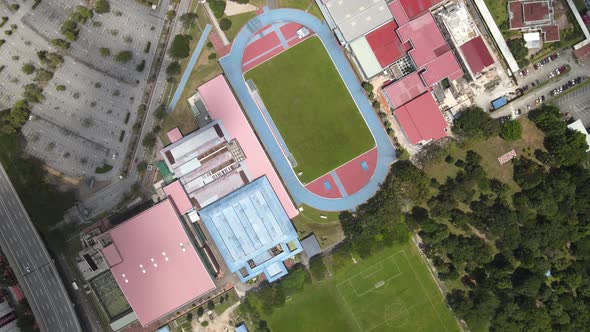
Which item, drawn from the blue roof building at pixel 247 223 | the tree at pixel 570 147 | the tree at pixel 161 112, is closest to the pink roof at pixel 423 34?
the tree at pixel 570 147

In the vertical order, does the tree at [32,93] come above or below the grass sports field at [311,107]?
above

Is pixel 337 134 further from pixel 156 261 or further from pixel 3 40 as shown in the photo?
pixel 3 40

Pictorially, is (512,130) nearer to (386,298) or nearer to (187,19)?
(386,298)

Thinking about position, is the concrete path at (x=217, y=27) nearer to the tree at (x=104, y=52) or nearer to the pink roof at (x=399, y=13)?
the tree at (x=104, y=52)

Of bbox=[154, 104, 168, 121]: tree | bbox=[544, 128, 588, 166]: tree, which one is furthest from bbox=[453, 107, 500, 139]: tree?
bbox=[154, 104, 168, 121]: tree

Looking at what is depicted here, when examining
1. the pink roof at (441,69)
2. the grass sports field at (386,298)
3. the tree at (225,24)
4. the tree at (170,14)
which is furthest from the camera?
the grass sports field at (386,298)

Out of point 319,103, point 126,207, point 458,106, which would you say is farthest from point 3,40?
point 458,106
